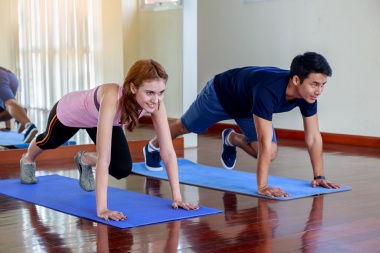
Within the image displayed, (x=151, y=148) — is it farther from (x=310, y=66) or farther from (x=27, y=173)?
(x=310, y=66)

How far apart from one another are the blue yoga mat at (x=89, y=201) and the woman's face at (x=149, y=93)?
20.7 inches

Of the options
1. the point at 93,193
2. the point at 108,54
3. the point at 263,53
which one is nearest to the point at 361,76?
the point at 263,53

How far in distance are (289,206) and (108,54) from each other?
2.51m

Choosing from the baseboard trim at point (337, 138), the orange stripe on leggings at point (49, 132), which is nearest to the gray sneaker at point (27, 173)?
the orange stripe on leggings at point (49, 132)

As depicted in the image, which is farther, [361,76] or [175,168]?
[361,76]

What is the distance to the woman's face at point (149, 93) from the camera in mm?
2957

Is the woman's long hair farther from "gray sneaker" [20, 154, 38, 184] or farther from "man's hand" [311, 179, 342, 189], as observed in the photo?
"man's hand" [311, 179, 342, 189]

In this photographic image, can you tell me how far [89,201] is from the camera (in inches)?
139

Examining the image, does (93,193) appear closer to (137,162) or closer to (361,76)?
(137,162)

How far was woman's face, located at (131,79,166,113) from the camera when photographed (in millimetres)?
2957

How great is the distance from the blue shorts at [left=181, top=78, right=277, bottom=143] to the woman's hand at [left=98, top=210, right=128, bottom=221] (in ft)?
4.02

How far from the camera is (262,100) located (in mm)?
3574

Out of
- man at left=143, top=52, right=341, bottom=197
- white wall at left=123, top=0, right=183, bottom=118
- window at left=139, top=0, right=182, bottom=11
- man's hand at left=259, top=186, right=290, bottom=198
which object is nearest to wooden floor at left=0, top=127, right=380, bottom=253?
man's hand at left=259, top=186, right=290, bottom=198

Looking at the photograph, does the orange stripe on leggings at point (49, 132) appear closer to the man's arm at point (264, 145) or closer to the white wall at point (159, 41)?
the man's arm at point (264, 145)
